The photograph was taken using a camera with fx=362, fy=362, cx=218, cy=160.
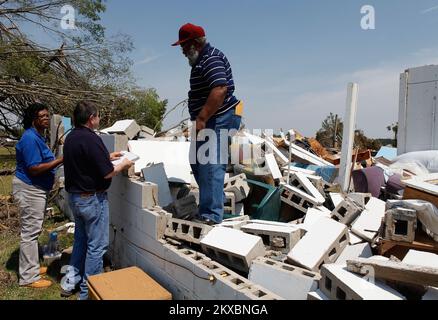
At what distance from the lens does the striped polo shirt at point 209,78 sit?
3387 millimetres

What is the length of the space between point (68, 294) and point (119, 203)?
3.71 feet

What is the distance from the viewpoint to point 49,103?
10844 mm

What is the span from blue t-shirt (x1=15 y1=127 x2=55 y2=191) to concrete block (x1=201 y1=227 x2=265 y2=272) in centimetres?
195

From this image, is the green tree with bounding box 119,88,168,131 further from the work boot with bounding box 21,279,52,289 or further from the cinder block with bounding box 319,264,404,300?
the cinder block with bounding box 319,264,404,300

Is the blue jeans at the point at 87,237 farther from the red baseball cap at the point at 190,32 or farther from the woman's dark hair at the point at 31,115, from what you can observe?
the red baseball cap at the point at 190,32

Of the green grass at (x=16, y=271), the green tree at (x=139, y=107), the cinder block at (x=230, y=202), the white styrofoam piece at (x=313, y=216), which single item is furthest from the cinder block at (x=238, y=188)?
the green tree at (x=139, y=107)

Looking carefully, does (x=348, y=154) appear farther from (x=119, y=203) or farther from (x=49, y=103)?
(x=49, y=103)

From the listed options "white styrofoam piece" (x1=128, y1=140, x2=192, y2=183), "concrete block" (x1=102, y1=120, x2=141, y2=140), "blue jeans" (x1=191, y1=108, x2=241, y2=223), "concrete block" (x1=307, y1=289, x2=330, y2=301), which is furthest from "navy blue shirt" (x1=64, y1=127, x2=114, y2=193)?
"concrete block" (x1=102, y1=120, x2=141, y2=140)

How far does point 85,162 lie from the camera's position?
3.34 meters

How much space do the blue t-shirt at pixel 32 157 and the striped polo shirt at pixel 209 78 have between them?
5.36 ft

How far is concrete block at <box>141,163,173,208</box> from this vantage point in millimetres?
4270

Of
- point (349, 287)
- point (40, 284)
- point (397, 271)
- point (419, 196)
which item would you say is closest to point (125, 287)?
point (40, 284)

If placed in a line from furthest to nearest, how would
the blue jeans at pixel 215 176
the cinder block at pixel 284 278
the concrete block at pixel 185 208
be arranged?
the concrete block at pixel 185 208
the blue jeans at pixel 215 176
the cinder block at pixel 284 278

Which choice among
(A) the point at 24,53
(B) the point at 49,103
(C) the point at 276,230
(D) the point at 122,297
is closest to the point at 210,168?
(C) the point at 276,230
